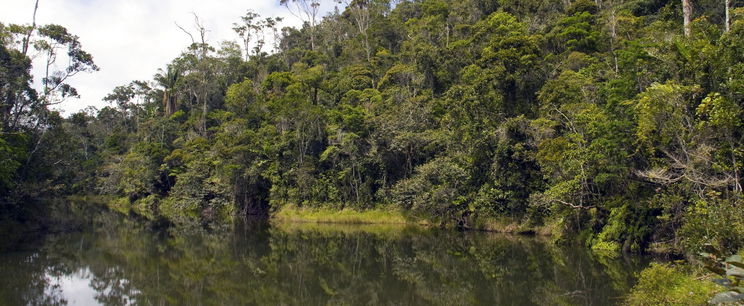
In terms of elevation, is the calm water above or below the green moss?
below

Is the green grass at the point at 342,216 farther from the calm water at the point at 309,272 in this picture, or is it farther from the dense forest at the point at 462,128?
the calm water at the point at 309,272

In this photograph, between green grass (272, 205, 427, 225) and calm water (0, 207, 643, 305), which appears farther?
green grass (272, 205, 427, 225)

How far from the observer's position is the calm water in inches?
504

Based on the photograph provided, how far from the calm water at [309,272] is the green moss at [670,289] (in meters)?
1.36

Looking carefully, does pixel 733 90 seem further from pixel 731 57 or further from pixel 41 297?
pixel 41 297

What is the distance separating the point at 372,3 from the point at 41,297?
52.1 meters

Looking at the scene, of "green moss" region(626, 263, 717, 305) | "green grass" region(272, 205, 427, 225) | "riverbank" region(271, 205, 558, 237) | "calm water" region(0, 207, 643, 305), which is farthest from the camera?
"green grass" region(272, 205, 427, 225)

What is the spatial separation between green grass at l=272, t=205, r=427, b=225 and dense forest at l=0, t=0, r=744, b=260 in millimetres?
598

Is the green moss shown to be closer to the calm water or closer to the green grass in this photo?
the calm water

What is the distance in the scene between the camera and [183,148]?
161 ft

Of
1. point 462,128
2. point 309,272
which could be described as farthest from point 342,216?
point 309,272

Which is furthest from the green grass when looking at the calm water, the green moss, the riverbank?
the green moss

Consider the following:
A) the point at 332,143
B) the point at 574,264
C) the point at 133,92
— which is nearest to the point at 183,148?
the point at 332,143

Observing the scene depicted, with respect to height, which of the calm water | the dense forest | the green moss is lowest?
the calm water
